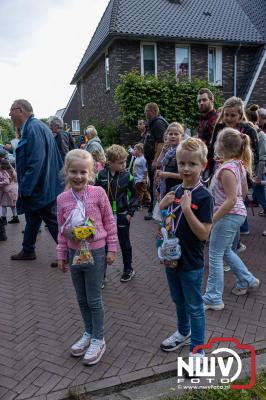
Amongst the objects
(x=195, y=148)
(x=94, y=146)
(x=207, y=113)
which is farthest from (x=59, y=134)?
(x=195, y=148)

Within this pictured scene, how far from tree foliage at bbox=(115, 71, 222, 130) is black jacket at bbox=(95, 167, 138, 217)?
33.3 feet

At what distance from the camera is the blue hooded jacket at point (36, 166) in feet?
15.6

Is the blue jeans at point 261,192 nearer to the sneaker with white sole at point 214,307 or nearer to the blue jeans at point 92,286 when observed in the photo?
the sneaker with white sole at point 214,307

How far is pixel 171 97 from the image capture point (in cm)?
1445

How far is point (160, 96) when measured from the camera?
14.3 meters

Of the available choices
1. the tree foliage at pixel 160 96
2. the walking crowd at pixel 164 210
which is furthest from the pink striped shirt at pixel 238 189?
the tree foliage at pixel 160 96

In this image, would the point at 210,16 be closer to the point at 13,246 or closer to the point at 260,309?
the point at 13,246

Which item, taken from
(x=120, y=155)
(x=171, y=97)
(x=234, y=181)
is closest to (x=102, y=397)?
(x=234, y=181)

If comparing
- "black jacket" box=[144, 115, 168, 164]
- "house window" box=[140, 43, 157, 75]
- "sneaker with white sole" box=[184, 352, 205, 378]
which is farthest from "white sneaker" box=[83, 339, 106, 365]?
"house window" box=[140, 43, 157, 75]

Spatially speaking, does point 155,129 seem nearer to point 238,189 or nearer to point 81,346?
point 238,189

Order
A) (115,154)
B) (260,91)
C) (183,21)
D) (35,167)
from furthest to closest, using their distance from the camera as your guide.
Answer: (260,91) < (183,21) < (35,167) < (115,154)

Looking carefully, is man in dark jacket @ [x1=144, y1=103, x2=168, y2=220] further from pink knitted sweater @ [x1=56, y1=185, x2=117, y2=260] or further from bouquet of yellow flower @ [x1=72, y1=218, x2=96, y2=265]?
bouquet of yellow flower @ [x1=72, y1=218, x2=96, y2=265]

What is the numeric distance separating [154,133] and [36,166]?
7.69ft

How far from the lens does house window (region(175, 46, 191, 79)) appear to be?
16.3 meters
